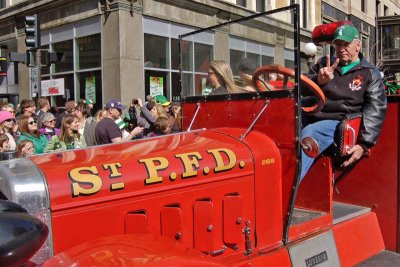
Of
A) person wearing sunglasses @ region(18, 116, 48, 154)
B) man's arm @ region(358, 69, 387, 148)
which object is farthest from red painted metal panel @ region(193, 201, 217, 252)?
person wearing sunglasses @ region(18, 116, 48, 154)

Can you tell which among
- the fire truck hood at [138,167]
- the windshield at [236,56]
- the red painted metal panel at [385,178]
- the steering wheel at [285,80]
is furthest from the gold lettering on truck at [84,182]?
the red painted metal panel at [385,178]

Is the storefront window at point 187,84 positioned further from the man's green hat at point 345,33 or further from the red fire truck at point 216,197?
the man's green hat at point 345,33

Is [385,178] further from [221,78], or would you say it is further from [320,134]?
[221,78]

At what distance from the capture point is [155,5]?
12.8 m

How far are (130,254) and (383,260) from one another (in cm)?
217

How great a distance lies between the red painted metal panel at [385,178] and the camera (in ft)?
10.9

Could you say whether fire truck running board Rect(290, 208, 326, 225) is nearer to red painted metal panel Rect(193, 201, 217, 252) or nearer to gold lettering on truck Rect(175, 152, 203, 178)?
red painted metal panel Rect(193, 201, 217, 252)

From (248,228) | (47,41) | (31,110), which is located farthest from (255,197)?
(47,41)

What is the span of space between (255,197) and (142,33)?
34.3 ft

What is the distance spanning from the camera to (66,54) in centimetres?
1432

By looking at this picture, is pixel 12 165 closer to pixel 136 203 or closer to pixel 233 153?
pixel 136 203

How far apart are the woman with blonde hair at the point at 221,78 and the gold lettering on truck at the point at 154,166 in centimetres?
98

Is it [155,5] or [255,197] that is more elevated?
[155,5]

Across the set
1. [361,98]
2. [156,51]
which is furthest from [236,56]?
[156,51]
